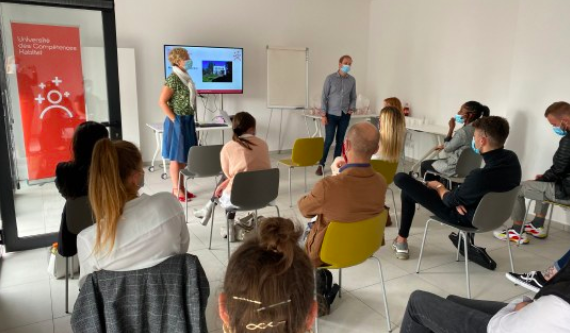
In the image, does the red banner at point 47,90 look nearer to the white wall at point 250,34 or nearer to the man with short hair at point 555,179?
the white wall at point 250,34

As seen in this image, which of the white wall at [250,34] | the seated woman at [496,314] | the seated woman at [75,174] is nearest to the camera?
the seated woman at [496,314]

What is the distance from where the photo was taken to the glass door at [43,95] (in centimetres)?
302

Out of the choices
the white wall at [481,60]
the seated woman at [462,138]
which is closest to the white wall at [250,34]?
the white wall at [481,60]

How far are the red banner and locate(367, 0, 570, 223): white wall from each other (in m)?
4.14

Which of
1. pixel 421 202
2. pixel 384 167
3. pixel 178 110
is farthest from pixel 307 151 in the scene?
pixel 421 202

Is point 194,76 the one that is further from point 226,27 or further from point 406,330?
point 406,330

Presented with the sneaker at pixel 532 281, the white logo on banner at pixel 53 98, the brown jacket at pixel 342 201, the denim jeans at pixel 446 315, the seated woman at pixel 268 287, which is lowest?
the sneaker at pixel 532 281

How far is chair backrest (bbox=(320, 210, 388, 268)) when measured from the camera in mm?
2080

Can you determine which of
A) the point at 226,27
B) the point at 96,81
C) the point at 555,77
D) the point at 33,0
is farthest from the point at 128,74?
the point at 555,77

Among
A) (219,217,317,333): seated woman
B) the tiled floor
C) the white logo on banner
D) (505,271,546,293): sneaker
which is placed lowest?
the tiled floor

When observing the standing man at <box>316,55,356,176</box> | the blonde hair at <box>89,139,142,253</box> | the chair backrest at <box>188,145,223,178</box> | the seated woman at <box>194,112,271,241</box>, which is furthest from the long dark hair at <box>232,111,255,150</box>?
the standing man at <box>316,55,356,176</box>

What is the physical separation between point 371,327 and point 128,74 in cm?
485

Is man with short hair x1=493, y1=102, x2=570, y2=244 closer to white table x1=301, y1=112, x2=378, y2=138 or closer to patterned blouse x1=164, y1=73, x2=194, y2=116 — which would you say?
patterned blouse x1=164, y1=73, x2=194, y2=116

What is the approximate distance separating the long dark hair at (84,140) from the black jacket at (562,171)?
11.3ft
